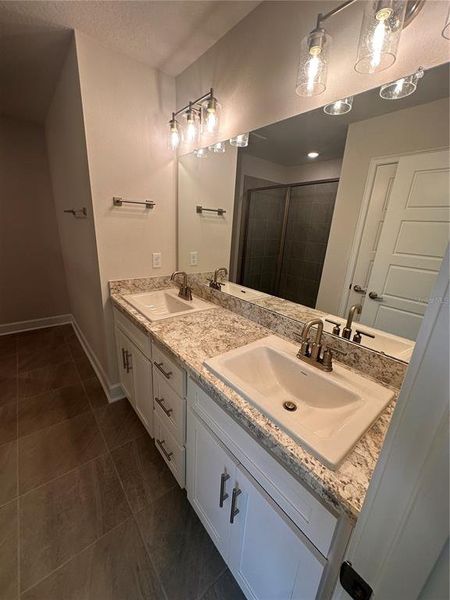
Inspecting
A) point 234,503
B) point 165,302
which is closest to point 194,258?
point 165,302

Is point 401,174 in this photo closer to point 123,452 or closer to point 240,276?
point 240,276

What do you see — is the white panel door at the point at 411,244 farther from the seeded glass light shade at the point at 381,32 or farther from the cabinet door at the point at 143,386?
the cabinet door at the point at 143,386

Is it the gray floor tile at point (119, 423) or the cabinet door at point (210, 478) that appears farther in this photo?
the gray floor tile at point (119, 423)

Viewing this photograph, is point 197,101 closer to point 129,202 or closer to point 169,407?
point 129,202

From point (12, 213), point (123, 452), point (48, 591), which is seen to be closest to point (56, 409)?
point (123, 452)

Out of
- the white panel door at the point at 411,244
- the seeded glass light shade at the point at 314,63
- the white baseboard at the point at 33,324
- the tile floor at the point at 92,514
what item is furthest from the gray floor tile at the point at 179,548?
the white baseboard at the point at 33,324

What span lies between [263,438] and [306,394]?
353mm

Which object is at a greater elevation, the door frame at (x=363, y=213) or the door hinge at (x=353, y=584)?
the door frame at (x=363, y=213)

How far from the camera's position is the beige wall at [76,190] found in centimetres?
163

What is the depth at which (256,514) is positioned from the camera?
794 millimetres

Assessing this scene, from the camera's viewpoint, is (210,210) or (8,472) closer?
(8,472)

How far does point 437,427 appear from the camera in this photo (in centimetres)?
29

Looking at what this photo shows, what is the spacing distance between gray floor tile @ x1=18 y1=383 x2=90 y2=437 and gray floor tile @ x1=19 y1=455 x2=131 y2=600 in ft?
1.75

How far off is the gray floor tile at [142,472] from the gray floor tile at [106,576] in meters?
0.17
